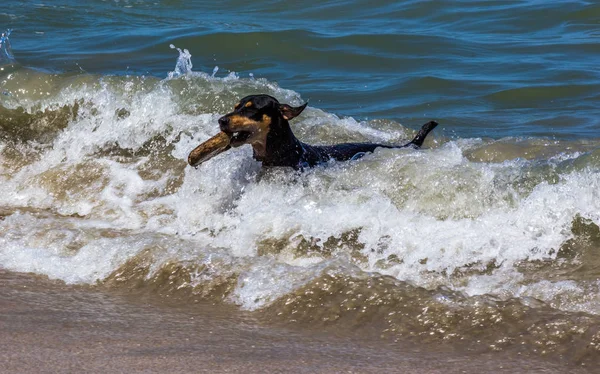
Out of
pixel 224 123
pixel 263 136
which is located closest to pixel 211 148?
pixel 224 123

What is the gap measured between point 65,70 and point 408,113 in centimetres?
377

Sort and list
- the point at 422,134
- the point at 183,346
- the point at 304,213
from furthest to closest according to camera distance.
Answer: the point at 422,134 < the point at 304,213 < the point at 183,346

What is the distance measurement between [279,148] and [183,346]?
2495mm

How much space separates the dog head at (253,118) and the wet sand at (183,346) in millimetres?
1553

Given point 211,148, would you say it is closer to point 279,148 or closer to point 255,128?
point 255,128

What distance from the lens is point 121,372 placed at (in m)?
3.85

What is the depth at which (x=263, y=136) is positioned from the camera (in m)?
6.39

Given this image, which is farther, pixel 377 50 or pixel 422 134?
pixel 377 50

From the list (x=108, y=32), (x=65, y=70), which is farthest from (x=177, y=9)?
(x=65, y=70)

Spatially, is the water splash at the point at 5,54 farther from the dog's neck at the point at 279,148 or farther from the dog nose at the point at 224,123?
the dog nose at the point at 224,123

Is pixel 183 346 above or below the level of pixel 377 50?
below

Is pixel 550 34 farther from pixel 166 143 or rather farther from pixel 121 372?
pixel 121 372

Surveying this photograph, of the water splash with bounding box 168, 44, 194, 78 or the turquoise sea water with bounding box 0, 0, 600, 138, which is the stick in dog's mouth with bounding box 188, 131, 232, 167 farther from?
the turquoise sea water with bounding box 0, 0, 600, 138

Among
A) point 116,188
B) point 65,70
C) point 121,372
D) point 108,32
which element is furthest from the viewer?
point 108,32
